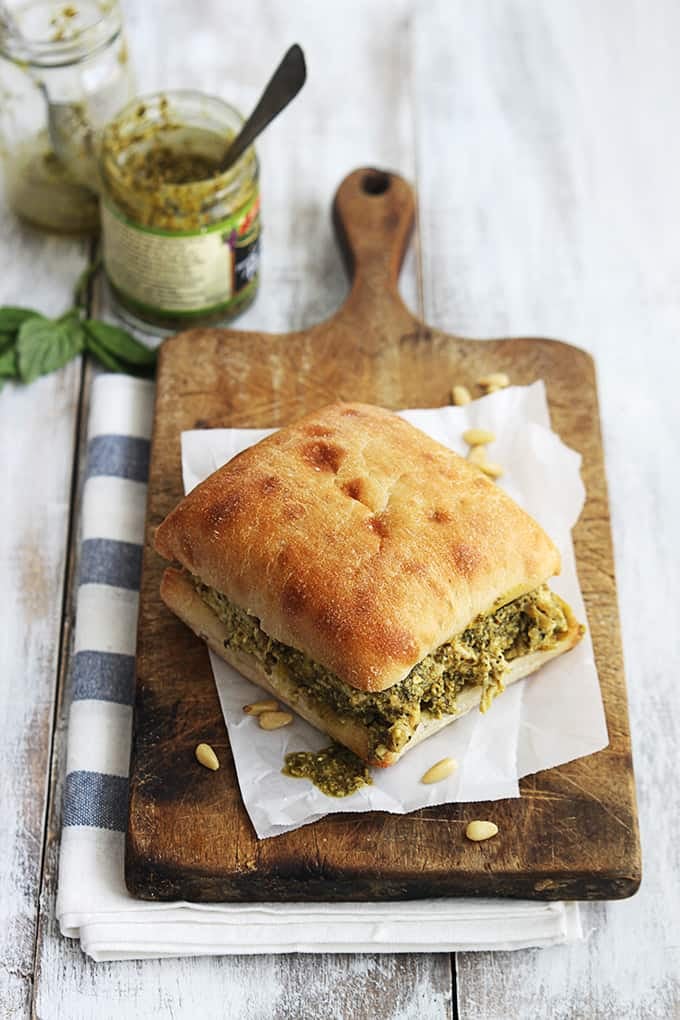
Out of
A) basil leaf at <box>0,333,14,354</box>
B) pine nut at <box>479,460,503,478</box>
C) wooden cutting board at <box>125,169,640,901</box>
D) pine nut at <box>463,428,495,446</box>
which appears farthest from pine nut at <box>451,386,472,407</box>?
basil leaf at <box>0,333,14,354</box>

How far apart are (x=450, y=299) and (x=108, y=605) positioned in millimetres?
1600

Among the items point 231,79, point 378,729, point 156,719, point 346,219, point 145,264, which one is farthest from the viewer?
point 231,79

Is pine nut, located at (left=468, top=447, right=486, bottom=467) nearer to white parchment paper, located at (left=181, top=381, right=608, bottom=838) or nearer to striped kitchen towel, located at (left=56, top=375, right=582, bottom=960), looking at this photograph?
white parchment paper, located at (left=181, top=381, right=608, bottom=838)

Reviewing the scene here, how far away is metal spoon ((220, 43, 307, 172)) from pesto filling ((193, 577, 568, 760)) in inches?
53.6

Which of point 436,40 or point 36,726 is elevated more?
point 436,40

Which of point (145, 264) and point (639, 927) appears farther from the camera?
point (145, 264)

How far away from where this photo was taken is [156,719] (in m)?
3.03

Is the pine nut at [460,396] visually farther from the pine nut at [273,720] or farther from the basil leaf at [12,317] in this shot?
the basil leaf at [12,317]

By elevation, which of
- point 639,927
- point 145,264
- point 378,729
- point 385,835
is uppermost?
point 145,264

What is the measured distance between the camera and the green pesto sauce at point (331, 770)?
287 centimetres

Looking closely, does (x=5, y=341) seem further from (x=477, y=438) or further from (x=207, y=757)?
(x=207, y=757)

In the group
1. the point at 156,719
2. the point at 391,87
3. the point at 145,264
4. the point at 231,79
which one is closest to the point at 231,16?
the point at 231,79

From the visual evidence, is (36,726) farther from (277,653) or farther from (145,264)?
(145,264)

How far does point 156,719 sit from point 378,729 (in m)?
0.56
